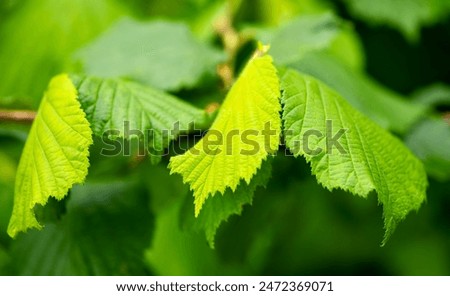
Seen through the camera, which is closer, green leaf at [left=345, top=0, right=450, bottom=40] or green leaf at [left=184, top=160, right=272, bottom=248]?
green leaf at [left=184, top=160, right=272, bottom=248]

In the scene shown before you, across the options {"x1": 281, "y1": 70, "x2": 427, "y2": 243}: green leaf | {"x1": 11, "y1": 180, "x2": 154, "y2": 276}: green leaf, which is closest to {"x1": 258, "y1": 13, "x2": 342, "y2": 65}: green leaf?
{"x1": 281, "y1": 70, "x2": 427, "y2": 243}: green leaf

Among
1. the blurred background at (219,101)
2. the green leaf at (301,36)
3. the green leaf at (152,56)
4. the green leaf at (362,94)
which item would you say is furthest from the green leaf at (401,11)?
the green leaf at (152,56)

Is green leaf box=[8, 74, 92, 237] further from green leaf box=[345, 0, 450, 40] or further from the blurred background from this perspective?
green leaf box=[345, 0, 450, 40]

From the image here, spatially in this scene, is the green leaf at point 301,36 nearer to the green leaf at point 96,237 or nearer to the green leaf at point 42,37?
the green leaf at point 96,237

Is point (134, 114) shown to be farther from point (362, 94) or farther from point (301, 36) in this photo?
point (362, 94)

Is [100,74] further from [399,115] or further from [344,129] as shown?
[399,115]

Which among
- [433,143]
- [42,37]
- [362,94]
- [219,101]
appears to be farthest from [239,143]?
[42,37]
